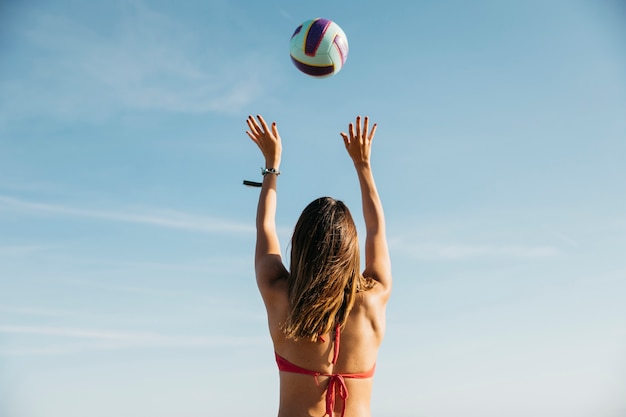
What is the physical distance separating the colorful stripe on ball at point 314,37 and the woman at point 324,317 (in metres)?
4.50

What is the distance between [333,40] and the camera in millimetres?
7816

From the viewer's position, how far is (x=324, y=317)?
3422 millimetres

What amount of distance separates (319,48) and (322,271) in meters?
4.88

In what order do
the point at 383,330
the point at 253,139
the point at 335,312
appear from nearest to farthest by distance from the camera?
1. the point at 335,312
2. the point at 383,330
3. the point at 253,139

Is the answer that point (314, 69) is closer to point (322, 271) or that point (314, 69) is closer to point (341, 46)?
point (341, 46)

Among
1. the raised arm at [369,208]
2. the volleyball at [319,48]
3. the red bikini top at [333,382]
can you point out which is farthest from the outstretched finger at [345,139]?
the volleyball at [319,48]

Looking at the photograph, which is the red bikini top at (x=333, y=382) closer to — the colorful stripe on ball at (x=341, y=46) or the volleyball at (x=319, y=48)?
the volleyball at (x=319, y=48)

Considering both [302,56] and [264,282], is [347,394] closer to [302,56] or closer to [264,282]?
[264,282]

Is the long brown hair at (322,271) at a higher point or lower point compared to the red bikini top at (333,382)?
higher

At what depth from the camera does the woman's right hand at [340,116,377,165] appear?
480 centimetres

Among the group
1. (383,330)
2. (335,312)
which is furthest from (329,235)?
(383,330)

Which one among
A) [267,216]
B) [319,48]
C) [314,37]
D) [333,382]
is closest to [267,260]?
[267,216]

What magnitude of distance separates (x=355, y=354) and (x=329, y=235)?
691mm

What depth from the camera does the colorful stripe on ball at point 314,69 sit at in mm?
7891
